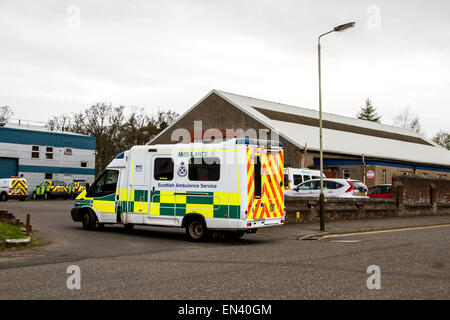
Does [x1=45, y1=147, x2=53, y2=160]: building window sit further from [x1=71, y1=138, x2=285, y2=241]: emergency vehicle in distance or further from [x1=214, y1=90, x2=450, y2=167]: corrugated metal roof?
[x1=71, y1=138, x2=285, y2=241]: emergency vehicle in distance

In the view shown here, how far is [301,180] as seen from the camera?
89.8 ft

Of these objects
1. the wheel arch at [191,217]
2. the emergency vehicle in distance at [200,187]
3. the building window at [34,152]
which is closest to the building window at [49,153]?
the building window at [34,152]

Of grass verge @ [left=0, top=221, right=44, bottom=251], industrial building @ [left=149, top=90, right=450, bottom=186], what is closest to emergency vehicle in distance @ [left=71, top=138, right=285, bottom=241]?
grass verge @ [left=0, top=221, right=44, bottom=251]

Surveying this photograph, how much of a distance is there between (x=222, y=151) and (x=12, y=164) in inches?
1387

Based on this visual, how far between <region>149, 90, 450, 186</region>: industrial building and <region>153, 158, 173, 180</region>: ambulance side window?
23170 millimetres

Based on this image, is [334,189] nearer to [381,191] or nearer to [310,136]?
[381,191]

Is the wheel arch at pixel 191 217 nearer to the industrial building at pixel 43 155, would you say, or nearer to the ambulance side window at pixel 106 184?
the ambulance side window at pixel 106 184

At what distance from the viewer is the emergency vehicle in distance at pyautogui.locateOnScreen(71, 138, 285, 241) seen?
1359cm

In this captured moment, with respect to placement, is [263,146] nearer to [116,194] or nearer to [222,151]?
[222,151]

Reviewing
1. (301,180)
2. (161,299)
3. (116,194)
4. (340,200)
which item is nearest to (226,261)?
(161,299)

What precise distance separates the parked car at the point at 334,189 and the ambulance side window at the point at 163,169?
1087 cm

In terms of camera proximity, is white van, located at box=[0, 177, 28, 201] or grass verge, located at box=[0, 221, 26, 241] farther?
white van, located at box=[0, 177, 28, 201]

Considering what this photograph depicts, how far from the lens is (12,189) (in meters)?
36.9

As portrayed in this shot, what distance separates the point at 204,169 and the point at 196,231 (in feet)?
5.94
